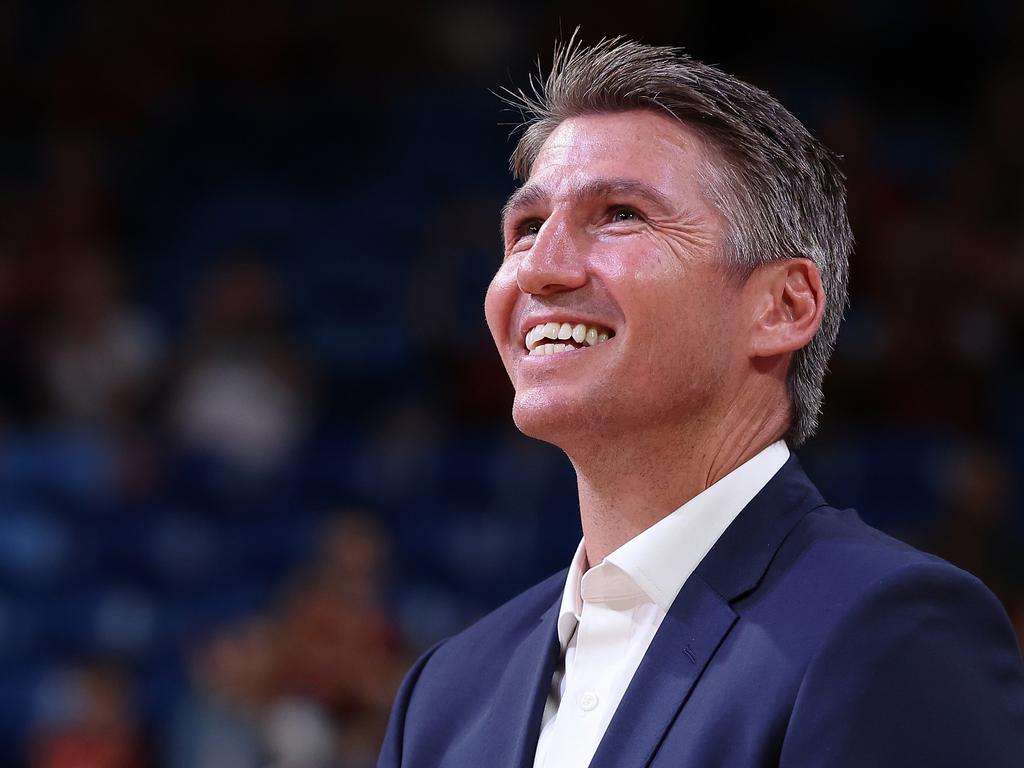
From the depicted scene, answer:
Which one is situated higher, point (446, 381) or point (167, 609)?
point (446, 381)

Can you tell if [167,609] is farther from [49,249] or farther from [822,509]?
[822,509]

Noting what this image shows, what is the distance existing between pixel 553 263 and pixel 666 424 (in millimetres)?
243

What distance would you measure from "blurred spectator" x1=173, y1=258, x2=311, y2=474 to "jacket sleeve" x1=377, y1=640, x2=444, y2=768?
12.3 ft

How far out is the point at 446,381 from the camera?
6.02 meters

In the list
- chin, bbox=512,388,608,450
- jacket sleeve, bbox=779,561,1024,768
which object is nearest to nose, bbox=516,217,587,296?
chin, bbox=512,388,608,450

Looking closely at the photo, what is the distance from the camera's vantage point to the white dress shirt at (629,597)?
1.68 meters

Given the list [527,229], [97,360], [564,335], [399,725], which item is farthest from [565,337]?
[97,360]

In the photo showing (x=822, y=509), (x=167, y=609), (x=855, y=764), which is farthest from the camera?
(x=167, y=609)

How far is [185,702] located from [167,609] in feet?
2.07

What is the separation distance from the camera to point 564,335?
1.80 meters

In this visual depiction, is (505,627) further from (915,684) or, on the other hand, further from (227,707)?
(227,707)

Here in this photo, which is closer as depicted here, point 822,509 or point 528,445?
point 822,509

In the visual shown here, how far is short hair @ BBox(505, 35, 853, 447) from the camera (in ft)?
5.92

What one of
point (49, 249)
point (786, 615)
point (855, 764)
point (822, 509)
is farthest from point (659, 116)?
point (49, 249)
